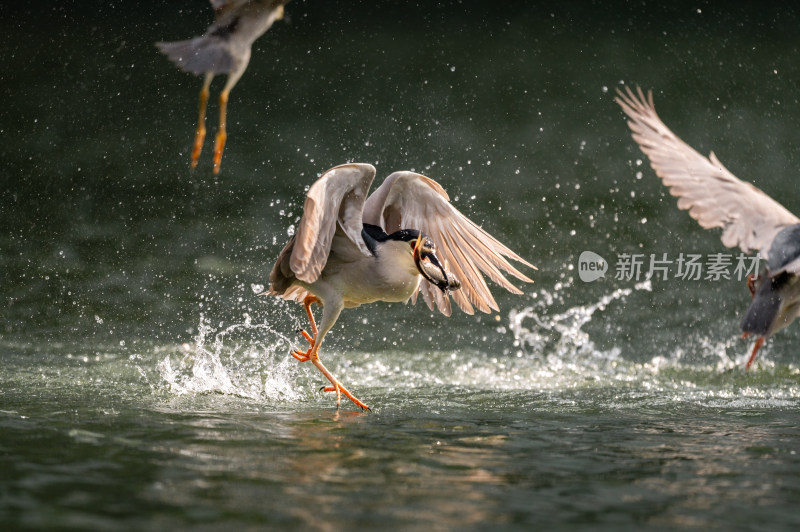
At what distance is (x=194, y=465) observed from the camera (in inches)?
145

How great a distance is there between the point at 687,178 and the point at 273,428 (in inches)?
127

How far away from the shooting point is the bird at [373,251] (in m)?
5.01

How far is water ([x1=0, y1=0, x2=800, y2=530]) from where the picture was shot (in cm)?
353

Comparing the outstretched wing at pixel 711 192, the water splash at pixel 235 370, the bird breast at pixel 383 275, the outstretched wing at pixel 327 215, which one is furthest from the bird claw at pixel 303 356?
the outstretched wing at pixel 711 192

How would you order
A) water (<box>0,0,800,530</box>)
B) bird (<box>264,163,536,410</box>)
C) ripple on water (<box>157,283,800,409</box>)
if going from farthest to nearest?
1. ripple on water (<box>157,283,800,409</box>)
2. bird (<box>264,163,536,410</box>)
3. water (<box>0,0,800,530</box>)

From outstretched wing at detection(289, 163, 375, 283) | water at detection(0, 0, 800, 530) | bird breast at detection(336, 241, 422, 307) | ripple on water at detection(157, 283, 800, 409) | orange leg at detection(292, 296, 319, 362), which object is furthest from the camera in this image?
ripple on water at detection(157, 283, 800, 409)

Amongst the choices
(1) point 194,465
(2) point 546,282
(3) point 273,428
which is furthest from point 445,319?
(1) point 194,465

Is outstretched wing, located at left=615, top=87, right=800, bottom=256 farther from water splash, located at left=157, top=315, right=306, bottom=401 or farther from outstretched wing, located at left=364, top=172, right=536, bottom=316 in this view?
water splash, located at left=157, top=315, right=306, bottom=401

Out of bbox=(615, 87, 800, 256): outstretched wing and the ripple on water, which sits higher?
bbox=(615, 87, 800, 256): outstretched wing

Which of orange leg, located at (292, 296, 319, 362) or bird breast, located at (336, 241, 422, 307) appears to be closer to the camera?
bird breast, located at (336, 241, 422, 307)

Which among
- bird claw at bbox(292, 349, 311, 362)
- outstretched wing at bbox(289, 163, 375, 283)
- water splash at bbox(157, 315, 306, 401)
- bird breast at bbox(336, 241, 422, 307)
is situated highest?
outstretched wing at bbox(289, 163, 375, 283)

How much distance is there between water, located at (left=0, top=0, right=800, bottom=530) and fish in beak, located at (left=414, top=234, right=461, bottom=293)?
2.22ft

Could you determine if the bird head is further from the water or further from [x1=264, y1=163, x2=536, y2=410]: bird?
the water

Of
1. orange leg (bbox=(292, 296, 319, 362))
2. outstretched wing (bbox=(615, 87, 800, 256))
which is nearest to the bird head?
orange leg (bbox=(292, 296, 319, 362))
